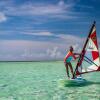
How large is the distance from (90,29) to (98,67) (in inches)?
137

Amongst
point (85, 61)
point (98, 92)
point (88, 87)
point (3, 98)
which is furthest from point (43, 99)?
point (85, 61)

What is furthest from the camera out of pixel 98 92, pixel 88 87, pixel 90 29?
pixel 90 29

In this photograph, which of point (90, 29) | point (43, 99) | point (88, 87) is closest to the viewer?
point (43, 99)

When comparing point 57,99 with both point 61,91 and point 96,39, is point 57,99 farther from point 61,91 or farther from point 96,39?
point 96,39

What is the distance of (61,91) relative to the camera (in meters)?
25.7

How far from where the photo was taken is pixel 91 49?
29.8 m

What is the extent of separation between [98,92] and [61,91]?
113 inches

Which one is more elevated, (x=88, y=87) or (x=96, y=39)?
(x=96, y=39)

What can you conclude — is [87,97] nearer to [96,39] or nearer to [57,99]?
[57,99]

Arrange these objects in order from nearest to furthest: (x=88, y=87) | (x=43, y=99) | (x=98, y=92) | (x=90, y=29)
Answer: (x=43, y=99), (x=98, y=92), (x=88, y=87), (x=90, y=29)

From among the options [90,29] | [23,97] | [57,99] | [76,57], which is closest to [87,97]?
[57,99]

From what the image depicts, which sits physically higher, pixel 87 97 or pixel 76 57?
pixel 76 57

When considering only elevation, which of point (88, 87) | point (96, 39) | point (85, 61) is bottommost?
point (88, 87)

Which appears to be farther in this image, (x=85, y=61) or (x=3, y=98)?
(x=85, y=61)
